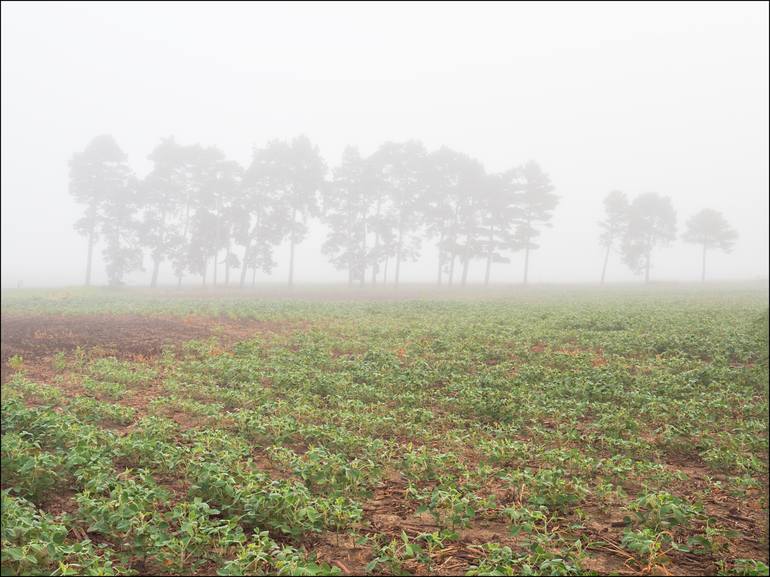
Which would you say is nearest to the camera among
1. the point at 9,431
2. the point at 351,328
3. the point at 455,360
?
the point at 9,431

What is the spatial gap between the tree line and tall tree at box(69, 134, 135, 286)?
98mm

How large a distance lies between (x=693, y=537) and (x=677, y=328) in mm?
10462

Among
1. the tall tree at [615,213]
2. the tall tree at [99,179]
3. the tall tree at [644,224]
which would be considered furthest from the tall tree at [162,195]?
the tall tree at [644,224]

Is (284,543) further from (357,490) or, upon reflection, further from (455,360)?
(455,360)

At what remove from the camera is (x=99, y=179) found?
44.9 m

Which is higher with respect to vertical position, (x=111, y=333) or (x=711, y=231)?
(x=711, y=231)

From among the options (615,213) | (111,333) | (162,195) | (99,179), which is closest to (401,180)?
(162,195)

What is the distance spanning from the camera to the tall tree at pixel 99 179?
44.4 meters

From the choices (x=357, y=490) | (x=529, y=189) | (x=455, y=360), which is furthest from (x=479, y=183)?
(x=357, y=490)

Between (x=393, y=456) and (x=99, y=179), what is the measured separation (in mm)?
49405

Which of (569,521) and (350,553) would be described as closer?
(350,553)

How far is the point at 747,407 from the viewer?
7781mm

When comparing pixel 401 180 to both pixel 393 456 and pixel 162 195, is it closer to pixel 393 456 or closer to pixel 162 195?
pixel 162 195

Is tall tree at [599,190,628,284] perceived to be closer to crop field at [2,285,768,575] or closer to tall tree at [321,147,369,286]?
tall tree at [321,147,369,286]
